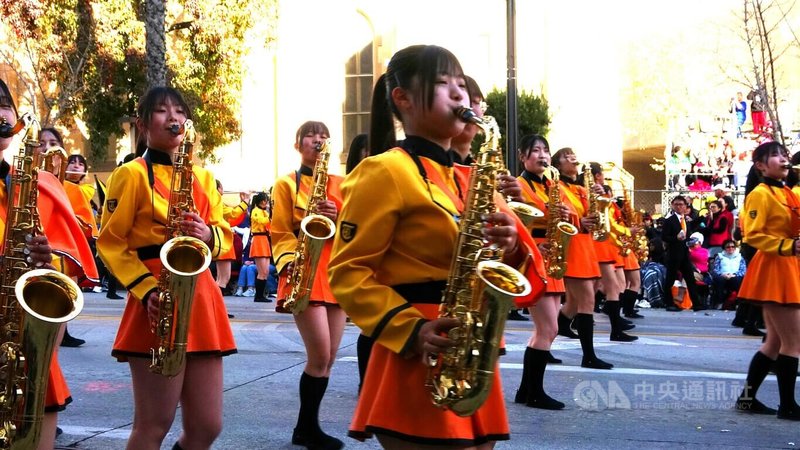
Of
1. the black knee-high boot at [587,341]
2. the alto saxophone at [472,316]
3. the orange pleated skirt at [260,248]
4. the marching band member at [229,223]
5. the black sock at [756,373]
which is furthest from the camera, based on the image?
the orange pleated skirt at [260,248]

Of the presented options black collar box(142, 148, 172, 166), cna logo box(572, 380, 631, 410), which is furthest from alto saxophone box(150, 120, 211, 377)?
cna logo box(572, 380, 631, 410)

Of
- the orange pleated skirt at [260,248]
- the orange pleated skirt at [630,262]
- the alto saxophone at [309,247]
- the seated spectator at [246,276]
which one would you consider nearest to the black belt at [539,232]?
the alto saxophone at [309,247]

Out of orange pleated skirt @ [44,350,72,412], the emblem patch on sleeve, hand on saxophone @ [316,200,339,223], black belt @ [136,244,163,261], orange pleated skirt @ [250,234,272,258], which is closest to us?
the emblem patch on sleeve

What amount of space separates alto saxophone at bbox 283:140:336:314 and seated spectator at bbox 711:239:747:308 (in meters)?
11.4

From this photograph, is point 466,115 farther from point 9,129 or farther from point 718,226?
point 718,226

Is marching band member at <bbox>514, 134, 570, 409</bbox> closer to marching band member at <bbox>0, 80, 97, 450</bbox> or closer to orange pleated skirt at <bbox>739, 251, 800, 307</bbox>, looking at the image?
orange pleated skirt at <bbox>739, 251, 800, 307</bbox>

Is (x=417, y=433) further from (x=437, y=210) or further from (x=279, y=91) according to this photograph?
(x=279, y=91)

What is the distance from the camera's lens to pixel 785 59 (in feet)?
106

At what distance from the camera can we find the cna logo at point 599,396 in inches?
303

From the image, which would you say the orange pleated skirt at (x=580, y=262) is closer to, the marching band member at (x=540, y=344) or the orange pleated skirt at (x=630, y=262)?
the marching band member at (x=540, y=344)

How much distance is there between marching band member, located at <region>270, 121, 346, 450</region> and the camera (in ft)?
20.1

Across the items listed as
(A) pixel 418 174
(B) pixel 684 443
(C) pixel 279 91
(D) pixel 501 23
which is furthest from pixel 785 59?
(A) pixel 418 174

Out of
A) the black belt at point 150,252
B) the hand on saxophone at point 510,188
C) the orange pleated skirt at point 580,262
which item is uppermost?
the hand on saxophone at point 510,188

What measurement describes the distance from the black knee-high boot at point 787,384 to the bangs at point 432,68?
4512mm
